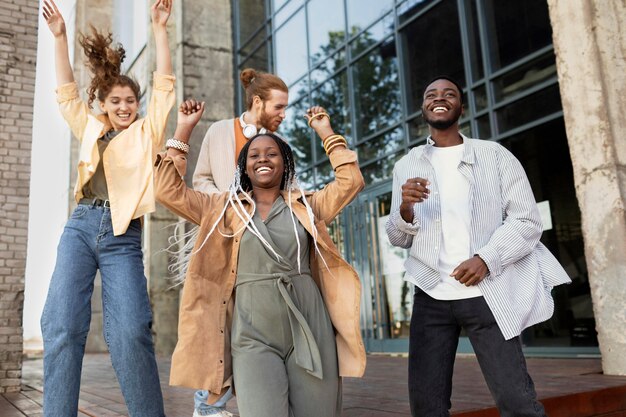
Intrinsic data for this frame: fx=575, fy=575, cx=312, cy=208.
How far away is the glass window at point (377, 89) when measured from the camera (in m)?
9.30

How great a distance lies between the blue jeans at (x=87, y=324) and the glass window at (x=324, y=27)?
327 inches

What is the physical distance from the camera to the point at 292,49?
37.6ft

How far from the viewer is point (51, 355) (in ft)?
8.95

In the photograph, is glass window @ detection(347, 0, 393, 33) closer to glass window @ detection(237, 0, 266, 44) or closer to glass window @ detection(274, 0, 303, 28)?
glass window @ detection(274, 0, 303, 28)

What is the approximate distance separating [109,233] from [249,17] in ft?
35.2

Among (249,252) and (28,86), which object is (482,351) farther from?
(28,86)

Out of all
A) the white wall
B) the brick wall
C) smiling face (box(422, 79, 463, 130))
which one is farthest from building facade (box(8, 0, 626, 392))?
the white wall

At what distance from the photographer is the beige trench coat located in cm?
242

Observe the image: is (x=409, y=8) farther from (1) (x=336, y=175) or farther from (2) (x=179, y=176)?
(2) (x=179, y=176)

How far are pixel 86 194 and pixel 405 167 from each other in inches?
65.2

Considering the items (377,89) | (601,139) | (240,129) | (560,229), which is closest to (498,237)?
(240,129)

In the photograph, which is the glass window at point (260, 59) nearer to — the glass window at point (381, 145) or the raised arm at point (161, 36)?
the glass window at point (381, 145)

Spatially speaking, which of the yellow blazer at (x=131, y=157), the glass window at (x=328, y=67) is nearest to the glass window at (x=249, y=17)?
the glass window at (x=328, y=67)

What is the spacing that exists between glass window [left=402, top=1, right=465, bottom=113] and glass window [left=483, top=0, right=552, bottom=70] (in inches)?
21.4
